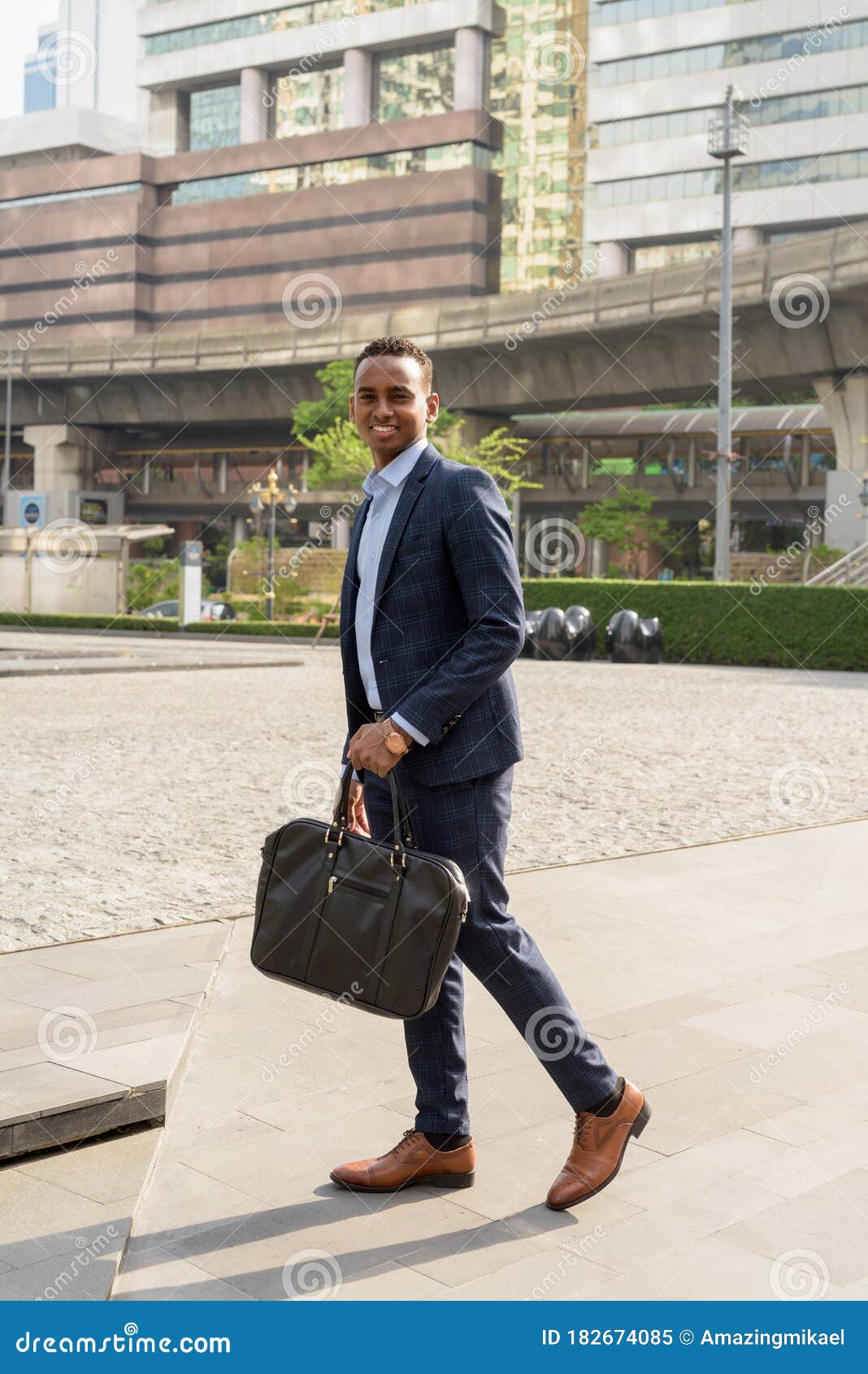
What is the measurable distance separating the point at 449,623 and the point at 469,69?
8464 cm

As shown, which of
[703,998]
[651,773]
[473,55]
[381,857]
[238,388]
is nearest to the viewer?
[381,857]

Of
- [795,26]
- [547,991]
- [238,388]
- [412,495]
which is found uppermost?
[795,26]

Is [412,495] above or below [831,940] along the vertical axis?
above

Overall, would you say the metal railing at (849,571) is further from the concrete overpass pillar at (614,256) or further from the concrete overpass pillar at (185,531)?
the concrete overpass pillar at (185,531)

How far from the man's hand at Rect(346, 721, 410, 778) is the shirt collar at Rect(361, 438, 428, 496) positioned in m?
0.56

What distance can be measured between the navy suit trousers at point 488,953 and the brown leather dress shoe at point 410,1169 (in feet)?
0.56

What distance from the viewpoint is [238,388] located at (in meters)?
54.2

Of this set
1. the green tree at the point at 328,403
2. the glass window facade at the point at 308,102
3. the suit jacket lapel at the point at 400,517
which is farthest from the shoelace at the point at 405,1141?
the glass window facade at the point at 308,102

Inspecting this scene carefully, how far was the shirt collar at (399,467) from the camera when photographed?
3.25 meters

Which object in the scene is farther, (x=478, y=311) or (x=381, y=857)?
(x=478, y=311)

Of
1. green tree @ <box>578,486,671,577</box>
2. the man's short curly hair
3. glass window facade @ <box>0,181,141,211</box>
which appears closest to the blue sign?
green tree @ <box>578,486,671,577</box>
